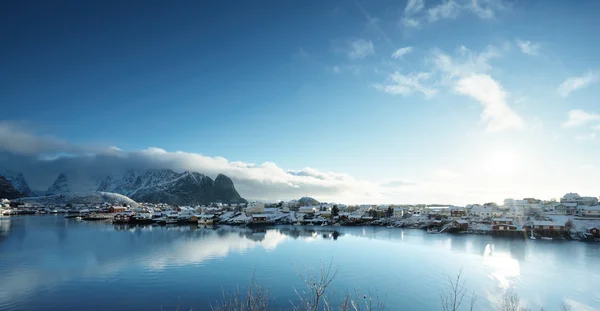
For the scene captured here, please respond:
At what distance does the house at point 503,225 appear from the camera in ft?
139

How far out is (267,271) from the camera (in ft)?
66.9

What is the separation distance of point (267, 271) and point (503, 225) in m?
37.9

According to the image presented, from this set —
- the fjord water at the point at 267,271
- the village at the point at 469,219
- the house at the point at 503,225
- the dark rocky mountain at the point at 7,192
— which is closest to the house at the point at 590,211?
the village at the point at 469,219

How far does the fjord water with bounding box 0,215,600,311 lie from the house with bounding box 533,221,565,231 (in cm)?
690

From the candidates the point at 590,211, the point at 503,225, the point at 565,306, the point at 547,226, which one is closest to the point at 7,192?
the point at 503,225

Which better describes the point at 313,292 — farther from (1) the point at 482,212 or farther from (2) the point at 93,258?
(1) the point at 482,212

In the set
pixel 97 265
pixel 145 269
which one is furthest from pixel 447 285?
pixel 97 265

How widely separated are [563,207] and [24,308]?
70435 millimetres

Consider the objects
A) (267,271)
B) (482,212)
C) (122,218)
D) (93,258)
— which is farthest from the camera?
(122,218)

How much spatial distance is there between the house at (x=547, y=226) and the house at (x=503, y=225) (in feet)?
7.91

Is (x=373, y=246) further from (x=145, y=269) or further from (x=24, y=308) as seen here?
(x=24, y=308)

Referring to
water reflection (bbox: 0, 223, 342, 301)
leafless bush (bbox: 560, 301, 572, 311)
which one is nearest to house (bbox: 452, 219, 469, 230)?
water reflection (bbox: 0, 223, 342, 301)

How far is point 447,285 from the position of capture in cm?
1792

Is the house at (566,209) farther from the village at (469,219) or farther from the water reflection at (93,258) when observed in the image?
the water reflection at (93,258)
